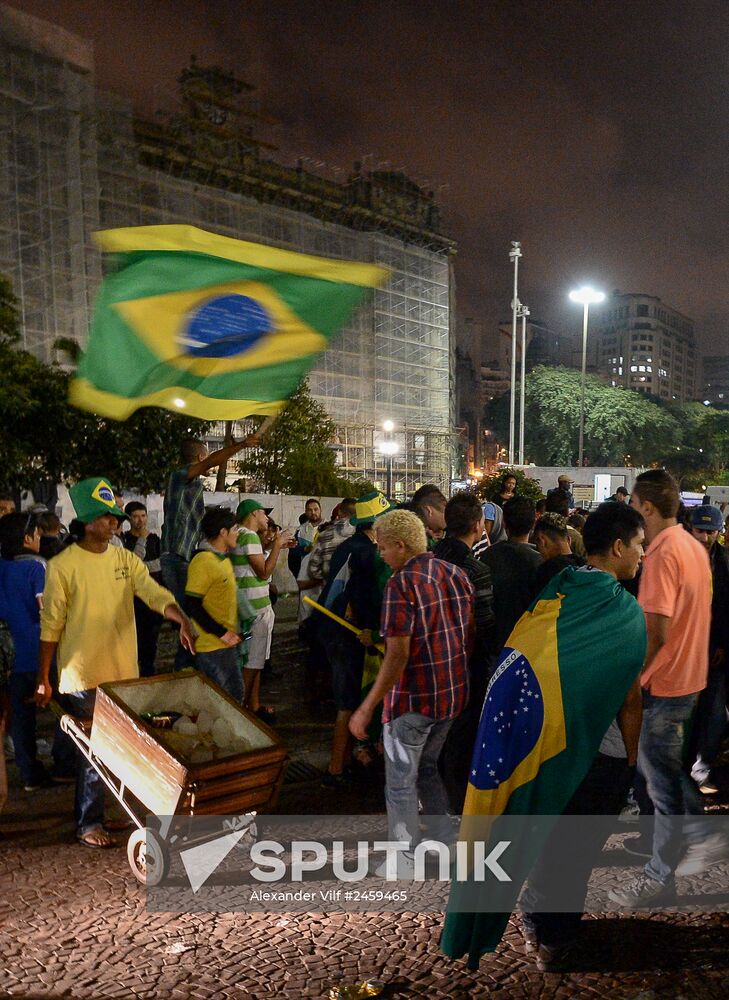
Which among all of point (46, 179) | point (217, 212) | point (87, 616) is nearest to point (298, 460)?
point (46, 179)

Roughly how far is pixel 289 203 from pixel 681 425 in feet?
130

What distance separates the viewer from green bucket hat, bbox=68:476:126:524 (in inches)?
181

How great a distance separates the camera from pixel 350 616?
5605 mm

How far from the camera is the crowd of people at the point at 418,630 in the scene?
3945 mm

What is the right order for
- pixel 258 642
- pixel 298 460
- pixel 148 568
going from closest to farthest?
pixel 258 642
pixel 148 568
pixel 298 460

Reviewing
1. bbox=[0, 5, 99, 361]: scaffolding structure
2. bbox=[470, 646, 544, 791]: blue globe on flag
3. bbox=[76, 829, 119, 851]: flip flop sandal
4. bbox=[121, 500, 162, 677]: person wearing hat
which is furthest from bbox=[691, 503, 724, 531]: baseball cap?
bbox=[0, 5, 99, 361]: scaffolding structure

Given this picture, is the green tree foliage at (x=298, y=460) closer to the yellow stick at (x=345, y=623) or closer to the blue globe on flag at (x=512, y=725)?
the yellow stick at (x=345, y=623)

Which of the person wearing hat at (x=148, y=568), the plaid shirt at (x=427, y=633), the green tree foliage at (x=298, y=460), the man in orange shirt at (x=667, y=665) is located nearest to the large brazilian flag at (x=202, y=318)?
the plaid shirt at (x=427, y=633)

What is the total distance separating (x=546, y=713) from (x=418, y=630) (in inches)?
42.5

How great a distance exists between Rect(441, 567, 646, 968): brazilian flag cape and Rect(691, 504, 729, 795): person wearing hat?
207 cm

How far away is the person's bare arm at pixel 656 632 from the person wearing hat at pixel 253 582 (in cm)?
310

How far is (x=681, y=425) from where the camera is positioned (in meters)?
66.6

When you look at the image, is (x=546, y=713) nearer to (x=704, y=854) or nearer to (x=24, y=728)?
(x=704, y=854)

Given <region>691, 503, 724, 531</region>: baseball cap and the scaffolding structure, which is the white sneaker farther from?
the scaffolding structure
